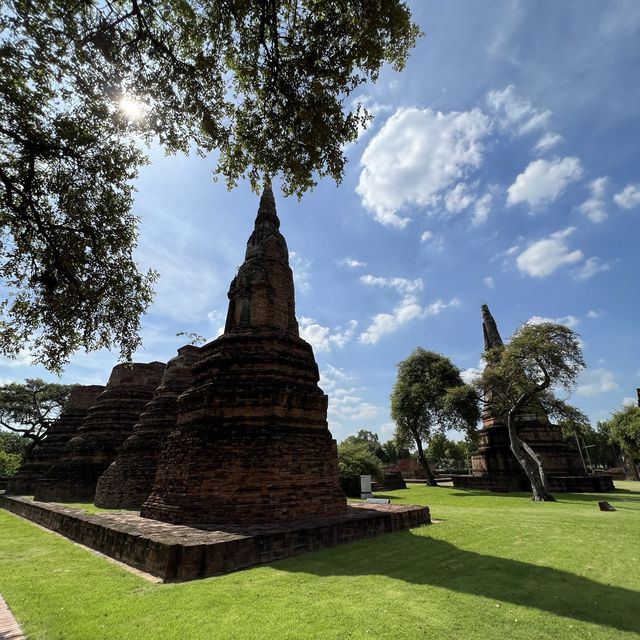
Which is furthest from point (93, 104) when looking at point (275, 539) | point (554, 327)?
point (554, 327)

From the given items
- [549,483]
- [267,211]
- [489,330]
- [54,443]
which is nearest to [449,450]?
[489,330]

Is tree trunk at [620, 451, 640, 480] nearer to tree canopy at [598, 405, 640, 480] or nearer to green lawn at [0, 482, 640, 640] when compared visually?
tree canopy at [598, 405, 640, 480]

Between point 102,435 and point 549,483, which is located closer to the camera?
point 102,435

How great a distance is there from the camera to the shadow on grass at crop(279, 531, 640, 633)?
180 inches

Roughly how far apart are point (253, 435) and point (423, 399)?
2310 cm

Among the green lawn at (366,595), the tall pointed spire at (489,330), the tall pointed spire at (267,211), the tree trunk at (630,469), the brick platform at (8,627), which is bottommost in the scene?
the brick platform at (8,627)

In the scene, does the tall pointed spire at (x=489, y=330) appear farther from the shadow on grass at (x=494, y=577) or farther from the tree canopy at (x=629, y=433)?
the shadow on grass at (x=494, y=577)

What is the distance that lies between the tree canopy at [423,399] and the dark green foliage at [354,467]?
6.33 m

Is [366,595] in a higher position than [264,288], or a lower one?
lower

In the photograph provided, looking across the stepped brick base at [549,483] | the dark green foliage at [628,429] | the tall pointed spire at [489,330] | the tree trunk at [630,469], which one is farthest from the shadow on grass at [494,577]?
the tree trunk at [630,469]

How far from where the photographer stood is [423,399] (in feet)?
97.1

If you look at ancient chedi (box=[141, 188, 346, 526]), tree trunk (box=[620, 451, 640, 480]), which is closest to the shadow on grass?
ancient chedi (box=[141, 188, 346, 526])

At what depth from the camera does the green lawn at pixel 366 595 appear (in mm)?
4070

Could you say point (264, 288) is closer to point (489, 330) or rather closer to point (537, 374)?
point (537, 374)
